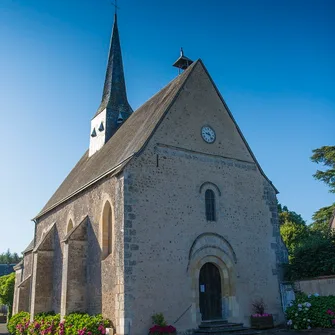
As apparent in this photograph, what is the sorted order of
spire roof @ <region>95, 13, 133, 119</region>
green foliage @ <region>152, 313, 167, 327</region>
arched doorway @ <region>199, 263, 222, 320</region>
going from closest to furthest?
green foliage @ <region>152, 313, 167, 327</region>, arched doorway @ <region>199, 263, 222, 320</region>, spire roof @ <region>95, 13, 133, 119</region>

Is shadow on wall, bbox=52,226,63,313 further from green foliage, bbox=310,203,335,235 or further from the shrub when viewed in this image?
green foliage, bbox=310,203,335,235

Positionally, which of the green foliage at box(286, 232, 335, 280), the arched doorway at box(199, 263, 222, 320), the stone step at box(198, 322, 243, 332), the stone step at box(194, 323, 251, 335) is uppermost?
the green foliage at box(286, 232, 335, 280)

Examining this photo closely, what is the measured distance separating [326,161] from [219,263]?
19450mm

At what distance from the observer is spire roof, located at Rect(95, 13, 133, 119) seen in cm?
2453

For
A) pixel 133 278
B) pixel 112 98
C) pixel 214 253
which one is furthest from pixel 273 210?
pixel 112 98

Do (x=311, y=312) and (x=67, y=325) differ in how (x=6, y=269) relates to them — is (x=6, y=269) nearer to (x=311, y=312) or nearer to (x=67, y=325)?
(x=67, y=325)

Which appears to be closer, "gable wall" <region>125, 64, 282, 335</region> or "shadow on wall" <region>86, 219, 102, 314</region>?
"gable wall" <region>125, 64, 282, 335</region>

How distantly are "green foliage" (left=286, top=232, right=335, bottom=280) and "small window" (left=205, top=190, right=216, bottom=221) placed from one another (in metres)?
4.38

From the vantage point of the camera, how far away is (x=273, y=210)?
18.1 metres

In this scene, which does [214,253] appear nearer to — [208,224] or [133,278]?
[208,224]

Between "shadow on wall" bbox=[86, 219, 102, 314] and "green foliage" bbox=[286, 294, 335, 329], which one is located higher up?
"shadow on wall" bbox=[86, 219, 102, 314]

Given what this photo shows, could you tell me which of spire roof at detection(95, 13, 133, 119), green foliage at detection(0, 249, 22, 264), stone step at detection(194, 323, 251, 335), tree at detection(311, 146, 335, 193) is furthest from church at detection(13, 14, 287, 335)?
green foliage at detection(0, 249, 22, 264)

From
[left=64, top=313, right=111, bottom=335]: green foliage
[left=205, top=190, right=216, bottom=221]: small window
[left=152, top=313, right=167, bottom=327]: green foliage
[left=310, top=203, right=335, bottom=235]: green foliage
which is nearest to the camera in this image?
[left=152, top=313, right=167, bottom=327]: green foliage

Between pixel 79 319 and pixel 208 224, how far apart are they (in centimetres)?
635
